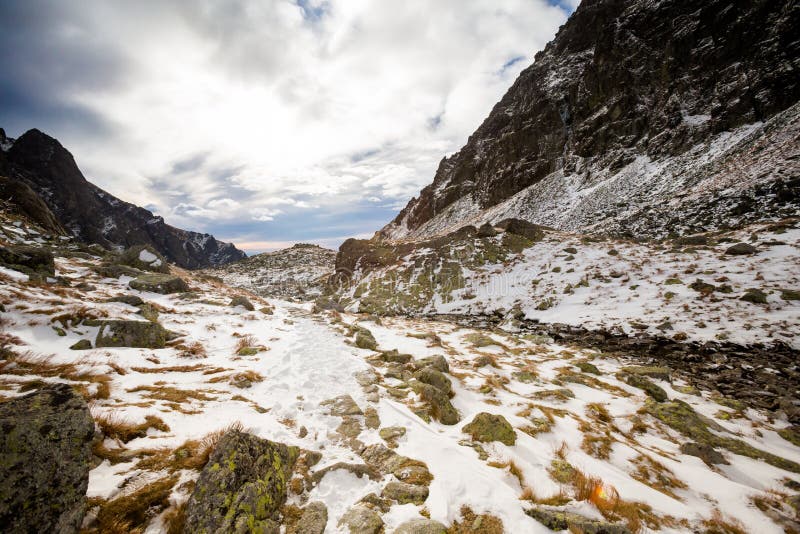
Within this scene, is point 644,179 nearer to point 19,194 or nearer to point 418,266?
point 418,266

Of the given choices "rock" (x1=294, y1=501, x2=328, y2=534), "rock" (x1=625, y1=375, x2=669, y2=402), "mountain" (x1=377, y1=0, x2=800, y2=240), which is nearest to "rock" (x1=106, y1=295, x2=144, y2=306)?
"rock" (x1=294, y1=501, x2=328, y2=534)

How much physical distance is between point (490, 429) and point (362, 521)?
3.14 m

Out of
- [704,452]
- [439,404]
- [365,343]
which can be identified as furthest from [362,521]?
[365,343]

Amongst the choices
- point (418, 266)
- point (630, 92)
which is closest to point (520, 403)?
point (418, 266)

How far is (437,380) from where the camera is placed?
7691 millimetres

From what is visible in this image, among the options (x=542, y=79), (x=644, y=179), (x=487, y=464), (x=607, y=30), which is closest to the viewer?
(x=487, y=464)

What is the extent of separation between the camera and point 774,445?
21.4 ft

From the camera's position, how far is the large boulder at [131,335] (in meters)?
7.42

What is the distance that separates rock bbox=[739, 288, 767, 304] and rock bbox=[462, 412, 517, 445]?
13298mm

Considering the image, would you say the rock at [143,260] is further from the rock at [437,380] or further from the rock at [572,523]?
the rock at [572,523]

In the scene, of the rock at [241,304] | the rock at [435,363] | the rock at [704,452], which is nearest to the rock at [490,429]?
the rock at [435,363]

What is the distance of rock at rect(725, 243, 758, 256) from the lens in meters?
14.5

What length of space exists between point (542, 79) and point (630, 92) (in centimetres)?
2703

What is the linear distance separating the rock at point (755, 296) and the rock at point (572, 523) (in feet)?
45.9
